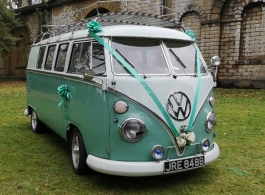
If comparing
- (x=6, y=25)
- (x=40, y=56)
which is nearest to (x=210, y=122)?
(x=40, y=56)

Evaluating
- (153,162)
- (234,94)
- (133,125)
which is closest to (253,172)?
(153,162)

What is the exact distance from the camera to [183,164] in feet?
14.1

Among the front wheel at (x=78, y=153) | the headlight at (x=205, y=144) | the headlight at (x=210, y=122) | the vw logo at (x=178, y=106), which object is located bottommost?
the front wheel at (x=78, y=153)

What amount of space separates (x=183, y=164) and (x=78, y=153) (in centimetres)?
165

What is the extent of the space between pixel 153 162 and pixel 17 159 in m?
2.90

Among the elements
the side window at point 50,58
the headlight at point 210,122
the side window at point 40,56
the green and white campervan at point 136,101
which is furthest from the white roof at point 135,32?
the side window at point 40,56

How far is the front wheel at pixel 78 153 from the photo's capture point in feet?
15.8

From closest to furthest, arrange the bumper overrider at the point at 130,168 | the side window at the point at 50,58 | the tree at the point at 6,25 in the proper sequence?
the bumper overrider at the point at 130,168
the side window at the point at 50,58
the tree at the point at 6,25

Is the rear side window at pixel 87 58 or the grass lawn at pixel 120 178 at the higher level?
the rear side window at pixel 87 58

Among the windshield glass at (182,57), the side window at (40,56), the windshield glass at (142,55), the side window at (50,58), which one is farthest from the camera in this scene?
the side window at (40,56)

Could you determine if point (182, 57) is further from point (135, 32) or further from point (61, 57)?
point (61, 57)

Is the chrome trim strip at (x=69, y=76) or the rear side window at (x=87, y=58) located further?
the rear side window at (x=87, y=58)

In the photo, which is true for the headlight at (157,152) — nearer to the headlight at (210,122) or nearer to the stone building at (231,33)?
the headlight at (210,122)

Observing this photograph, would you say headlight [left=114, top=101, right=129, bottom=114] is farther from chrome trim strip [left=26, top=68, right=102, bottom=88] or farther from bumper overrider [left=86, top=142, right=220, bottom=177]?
bumper overrider [left=86, top=142, right=220, bottom=177]
